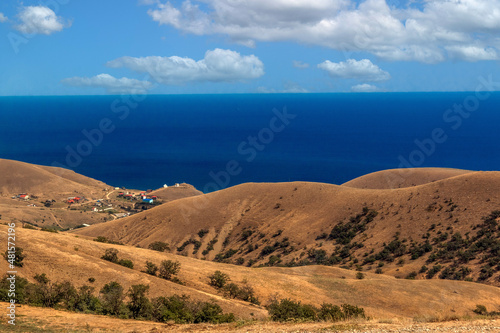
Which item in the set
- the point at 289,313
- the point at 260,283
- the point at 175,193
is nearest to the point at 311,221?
the point at 260,283

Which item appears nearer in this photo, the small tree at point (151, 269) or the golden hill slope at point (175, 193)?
the small tree at point (151, 269)

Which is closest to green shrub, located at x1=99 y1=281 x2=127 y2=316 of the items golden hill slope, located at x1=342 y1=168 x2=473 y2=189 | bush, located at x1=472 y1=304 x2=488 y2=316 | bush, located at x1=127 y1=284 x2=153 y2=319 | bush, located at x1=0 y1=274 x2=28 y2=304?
bush, located at x1=127 y1=284 x2=153 y2=319

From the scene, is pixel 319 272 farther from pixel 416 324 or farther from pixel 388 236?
pixel 416 324

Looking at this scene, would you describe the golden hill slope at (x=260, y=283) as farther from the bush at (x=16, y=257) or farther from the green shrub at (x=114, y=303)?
the green shrub at (x=114, y=303)

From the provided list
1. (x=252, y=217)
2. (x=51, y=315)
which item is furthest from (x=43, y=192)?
(x=51, y=315)

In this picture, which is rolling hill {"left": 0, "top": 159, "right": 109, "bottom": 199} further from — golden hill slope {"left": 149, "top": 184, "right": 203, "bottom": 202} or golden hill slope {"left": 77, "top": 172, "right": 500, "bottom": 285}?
golden hill slope {"left": 77, "top": 172, "right": 500, "bottom": 285}

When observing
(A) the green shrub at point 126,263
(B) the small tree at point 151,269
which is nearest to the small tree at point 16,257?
(A) the green shrub at point 126,263
